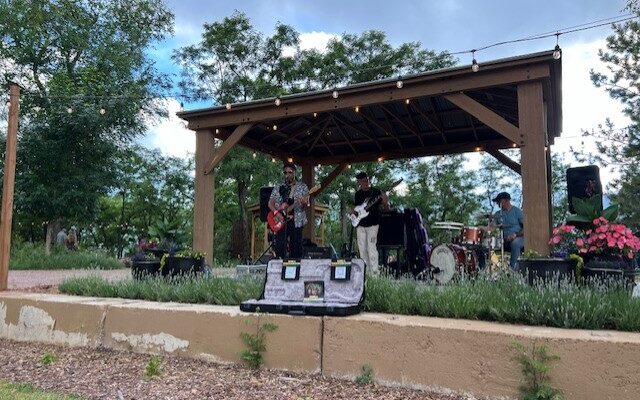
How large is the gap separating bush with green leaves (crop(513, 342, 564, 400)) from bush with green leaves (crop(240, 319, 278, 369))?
1.62 m

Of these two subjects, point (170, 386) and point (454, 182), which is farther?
point (454, 182)

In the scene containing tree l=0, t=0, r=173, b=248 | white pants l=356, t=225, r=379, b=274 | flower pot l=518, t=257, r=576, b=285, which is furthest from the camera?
tree l=0, t=0, r=173, b=248

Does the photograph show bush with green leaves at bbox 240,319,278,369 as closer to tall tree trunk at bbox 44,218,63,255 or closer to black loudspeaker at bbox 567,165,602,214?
black loudspeaker at bbox 567,165,602,214

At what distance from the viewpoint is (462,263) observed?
22.3 ft

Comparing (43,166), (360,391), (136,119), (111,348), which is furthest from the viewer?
(136,119)

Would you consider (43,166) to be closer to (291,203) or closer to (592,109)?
(291,203)

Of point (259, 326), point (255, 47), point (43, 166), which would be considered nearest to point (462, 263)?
point (259, 326)

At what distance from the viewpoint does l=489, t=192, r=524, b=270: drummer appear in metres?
6.17

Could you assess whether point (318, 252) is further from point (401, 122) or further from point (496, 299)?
point (496, 299)

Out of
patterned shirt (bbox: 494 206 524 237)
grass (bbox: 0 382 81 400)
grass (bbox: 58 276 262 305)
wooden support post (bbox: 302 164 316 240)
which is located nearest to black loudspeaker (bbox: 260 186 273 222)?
wooden support post (bbox: 302 164 316 240)

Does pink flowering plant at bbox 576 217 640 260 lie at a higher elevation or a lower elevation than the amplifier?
higher

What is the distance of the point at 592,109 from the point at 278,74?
9768 mm

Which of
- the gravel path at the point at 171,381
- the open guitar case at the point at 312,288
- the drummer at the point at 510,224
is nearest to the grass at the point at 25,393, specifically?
the gravel path at the point at 171,381

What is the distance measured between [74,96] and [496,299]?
Answer: 10951mm
